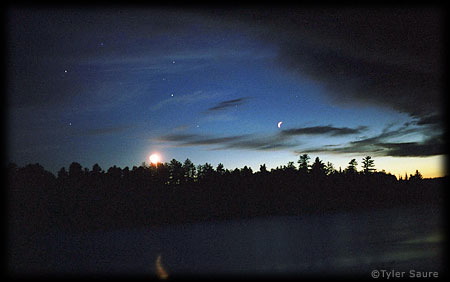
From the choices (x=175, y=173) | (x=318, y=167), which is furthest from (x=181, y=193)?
(x=318, y=167)

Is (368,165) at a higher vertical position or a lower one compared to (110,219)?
higher

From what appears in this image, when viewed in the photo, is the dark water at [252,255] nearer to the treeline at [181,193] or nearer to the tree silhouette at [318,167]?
the treeline at [181,193]

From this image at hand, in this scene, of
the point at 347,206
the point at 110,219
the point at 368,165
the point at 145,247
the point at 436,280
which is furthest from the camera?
the point at 368,165

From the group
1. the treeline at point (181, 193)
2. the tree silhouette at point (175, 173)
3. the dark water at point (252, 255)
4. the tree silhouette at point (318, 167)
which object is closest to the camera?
the dark water at point (252, 255)

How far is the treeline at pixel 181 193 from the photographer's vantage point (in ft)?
234

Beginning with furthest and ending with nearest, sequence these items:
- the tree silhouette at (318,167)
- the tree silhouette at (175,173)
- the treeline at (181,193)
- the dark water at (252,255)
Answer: the tree silhouette at (318,167) < the tree silhouette at (175,173) < the treeline at (181,193) < the dark water at (252,255)

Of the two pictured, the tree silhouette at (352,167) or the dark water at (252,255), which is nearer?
the dark water at (252,255)

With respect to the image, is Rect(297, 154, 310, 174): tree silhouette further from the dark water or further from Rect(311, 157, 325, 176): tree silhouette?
the dark water

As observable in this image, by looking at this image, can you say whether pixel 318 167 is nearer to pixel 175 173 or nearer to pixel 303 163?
pixel 303 163

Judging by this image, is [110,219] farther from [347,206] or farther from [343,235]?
[347,206]

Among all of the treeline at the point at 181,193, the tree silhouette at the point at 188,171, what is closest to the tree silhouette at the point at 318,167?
the treeline at the point at 181,193

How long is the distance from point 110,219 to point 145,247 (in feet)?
115

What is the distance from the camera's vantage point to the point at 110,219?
71.2 metres

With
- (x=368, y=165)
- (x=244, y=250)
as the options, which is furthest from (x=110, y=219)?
→ (x=368, y=165)
